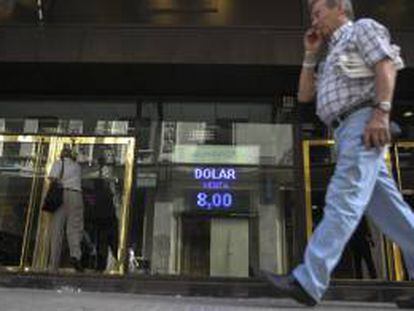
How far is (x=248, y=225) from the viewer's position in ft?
32.6

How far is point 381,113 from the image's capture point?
4.57m

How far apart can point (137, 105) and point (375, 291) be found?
3927mm

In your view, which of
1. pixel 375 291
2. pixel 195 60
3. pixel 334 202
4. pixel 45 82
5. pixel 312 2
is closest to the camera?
pixel 334 202

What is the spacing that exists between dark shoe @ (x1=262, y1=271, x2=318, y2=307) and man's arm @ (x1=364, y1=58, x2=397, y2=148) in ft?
2.90

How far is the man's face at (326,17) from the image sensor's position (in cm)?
495

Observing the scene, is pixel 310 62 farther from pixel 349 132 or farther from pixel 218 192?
pixel 218 192

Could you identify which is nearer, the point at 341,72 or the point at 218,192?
the point at 341,72

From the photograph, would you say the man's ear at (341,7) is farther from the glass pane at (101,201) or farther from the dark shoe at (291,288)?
the glass pane at (101,201)

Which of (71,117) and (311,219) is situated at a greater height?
(71,117)

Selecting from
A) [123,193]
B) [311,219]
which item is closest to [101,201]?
[123,193]

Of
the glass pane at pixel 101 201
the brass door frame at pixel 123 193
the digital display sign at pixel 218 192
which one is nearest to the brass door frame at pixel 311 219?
the digital display sign at pixel 218 192

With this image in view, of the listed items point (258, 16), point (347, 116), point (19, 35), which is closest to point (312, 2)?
point (347, 116)

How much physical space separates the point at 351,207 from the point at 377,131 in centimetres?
45

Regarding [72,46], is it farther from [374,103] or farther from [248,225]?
[374,103]
